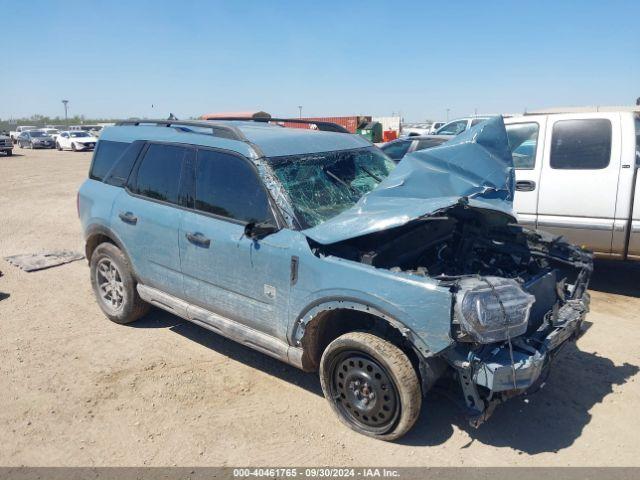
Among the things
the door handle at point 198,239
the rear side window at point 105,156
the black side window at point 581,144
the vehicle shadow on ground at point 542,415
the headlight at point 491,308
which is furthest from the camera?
the black side window at point 581,144

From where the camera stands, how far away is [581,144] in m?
5.84

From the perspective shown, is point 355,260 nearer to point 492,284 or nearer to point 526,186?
point 492,284

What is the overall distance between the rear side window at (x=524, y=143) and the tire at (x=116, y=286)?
15.3ft

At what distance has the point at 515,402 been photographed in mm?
3729

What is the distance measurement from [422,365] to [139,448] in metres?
1.89

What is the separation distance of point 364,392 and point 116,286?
2.97 metres

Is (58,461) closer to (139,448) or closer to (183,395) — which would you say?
(139,448)

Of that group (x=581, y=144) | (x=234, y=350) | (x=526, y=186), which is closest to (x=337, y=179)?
(x=234, y=350)

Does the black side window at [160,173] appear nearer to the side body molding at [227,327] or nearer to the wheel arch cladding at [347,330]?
the side body molding at [227,327]

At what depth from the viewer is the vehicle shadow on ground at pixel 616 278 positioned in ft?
19.8

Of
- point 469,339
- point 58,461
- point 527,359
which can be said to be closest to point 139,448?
point 58,461

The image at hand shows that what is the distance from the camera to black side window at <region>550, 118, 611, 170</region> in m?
5.70

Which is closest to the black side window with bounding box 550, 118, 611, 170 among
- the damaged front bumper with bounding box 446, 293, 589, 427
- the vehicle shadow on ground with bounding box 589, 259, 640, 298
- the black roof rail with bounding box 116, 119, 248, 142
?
the vehicle shadow on ground with bounding box 589, 259, 640, 298

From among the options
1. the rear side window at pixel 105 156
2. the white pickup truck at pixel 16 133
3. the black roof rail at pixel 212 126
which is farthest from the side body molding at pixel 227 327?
the white pickup truck at pixel 16 133
